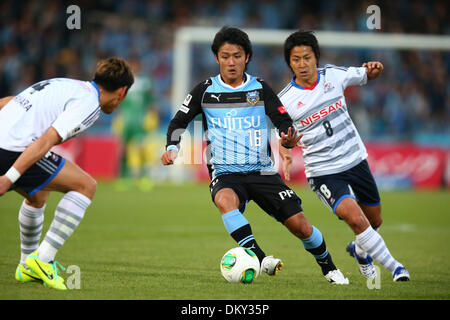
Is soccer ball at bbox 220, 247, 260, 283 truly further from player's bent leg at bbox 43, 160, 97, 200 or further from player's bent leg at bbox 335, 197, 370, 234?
player's bent leg at bbox 43, 160, 97, 200

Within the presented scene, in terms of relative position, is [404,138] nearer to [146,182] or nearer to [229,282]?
[146,182]

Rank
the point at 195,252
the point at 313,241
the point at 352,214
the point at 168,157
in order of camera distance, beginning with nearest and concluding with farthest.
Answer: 1. the point at 168,157
2. the point at 352,214
3. the point at 313,241
4. the point at 195,252

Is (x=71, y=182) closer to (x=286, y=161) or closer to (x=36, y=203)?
(x=36, y=203)

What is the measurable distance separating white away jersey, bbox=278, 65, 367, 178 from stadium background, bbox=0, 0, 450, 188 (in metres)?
12.9

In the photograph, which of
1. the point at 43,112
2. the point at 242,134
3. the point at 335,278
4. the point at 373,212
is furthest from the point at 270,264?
the point at 43,112

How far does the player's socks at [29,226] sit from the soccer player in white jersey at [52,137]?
53 cm

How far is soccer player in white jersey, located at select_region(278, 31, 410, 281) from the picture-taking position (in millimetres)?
6203

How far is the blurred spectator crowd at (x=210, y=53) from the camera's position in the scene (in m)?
21.4

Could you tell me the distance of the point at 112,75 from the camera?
5.36 m

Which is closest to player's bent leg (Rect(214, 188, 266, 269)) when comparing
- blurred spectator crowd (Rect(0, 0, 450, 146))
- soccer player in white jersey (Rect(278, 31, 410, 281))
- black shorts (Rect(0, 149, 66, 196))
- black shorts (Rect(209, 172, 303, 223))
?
black shorts (Rect(209, 172, 303, 223))

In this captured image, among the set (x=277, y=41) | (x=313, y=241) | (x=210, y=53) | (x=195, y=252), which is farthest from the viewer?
(x=210, y=53)

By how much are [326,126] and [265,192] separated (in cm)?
92

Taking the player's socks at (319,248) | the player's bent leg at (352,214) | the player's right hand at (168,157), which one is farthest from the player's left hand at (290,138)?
the player's right hand at (168,157)

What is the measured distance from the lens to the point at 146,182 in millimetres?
17906
